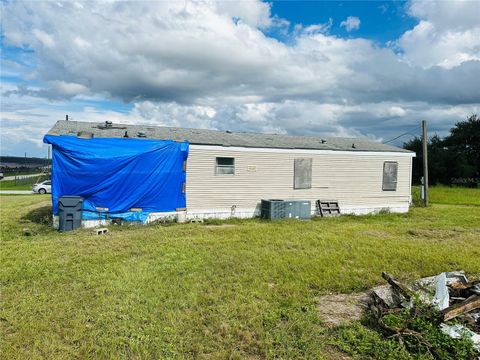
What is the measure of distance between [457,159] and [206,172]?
31.8 meters

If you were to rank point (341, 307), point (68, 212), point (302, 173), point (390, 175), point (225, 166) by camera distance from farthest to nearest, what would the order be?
point (390, 175) < point (302, 173) < point (225, 166) < point (68, 212) < point (341, 307)

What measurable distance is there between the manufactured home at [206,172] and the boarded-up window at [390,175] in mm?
41

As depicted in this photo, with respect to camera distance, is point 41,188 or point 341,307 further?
point 41,188

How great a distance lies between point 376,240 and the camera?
344 inches

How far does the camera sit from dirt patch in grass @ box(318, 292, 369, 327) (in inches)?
173

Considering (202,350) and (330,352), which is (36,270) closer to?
(202,350)

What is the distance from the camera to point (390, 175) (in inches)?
594

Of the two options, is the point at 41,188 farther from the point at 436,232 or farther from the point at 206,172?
the point at 436,232

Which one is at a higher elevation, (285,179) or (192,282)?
(285,179)

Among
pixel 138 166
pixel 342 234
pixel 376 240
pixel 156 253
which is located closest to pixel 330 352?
pixel 156 253

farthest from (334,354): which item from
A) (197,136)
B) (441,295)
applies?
(197,136)

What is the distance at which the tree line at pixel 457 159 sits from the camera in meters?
34.6

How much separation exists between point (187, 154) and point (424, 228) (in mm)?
7546

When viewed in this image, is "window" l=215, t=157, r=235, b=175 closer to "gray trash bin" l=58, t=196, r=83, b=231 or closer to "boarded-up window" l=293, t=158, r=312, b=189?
"boarded-up window" l=293, t=158, r=312, b=189
